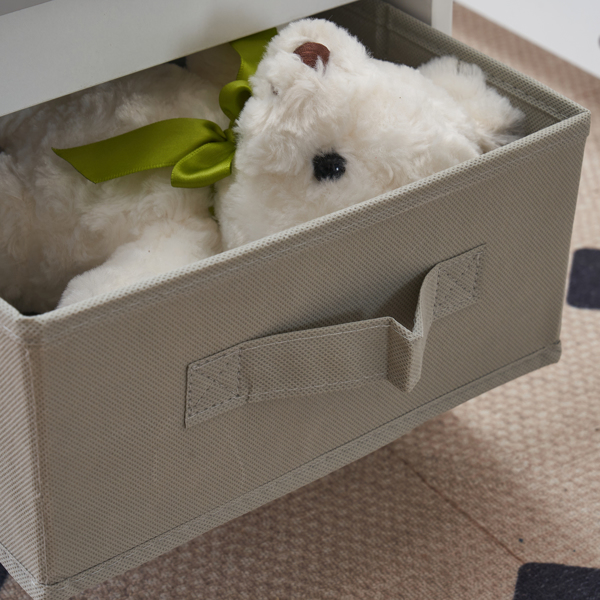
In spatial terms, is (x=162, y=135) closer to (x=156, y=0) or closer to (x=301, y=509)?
(x=156, y=0)

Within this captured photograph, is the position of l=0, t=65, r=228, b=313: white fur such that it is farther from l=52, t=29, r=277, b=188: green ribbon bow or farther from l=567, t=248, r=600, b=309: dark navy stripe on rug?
l=567, t=248, r=600, b=309: dark navy stripe on rug

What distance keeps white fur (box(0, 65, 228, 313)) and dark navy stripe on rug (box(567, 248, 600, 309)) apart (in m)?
0.56

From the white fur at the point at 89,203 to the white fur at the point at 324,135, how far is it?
0.05 metres

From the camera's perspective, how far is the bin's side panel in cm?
49

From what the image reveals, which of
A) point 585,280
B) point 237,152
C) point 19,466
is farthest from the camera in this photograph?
point 585,280

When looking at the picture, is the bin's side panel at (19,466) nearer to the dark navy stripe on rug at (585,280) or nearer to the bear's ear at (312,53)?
the bear's ear at (312,53)

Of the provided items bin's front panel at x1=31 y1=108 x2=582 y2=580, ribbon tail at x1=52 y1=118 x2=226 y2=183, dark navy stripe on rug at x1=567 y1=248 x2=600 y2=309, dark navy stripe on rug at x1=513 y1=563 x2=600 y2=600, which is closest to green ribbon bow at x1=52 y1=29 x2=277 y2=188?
ribbon tail at x1=52 y1=118 x2=226 y2=183

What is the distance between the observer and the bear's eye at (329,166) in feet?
2.06

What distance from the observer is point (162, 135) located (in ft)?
2.23

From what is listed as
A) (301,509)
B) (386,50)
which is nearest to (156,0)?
(386,50)

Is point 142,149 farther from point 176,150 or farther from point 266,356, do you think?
point 266,356

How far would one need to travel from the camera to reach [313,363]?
59 centimetres

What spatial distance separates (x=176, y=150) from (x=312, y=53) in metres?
0.14

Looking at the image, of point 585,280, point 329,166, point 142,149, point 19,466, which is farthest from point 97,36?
point 585,280
